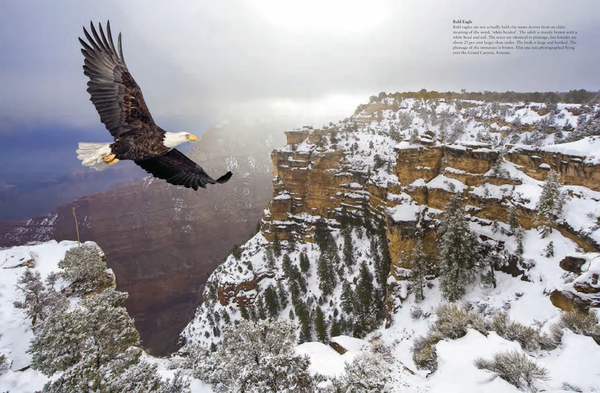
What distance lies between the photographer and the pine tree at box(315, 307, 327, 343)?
31.9 m

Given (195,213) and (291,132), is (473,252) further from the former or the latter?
(195,213)

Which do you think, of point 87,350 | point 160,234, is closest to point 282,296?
point 87,350

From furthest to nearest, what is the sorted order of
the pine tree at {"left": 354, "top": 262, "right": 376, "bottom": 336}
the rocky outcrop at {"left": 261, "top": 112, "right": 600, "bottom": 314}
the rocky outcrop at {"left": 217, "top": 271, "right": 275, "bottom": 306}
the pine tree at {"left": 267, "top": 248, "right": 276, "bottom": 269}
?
the pine tree at {"left": 267, "top": 248, "right": 276, "bottom": 269} → the rocky outcrop at {"left": 217, "top": 271, "right": 275, "bottom": 306} → the pine tree at {"left": 354, "top": 262, "right": 376, "bottom": 336} → the rocky outcrop at {"left": 261, "top": 112, "right": 600, "bottom": 314}

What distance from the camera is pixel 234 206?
106m

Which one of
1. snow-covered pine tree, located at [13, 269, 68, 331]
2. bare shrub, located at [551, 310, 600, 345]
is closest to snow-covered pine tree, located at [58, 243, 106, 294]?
snow-covered pine tree, located at [13, 269, 68, 331]

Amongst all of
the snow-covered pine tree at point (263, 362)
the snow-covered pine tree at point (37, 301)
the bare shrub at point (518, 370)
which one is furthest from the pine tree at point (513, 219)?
the snow-covered pine tree at point (37, 301)

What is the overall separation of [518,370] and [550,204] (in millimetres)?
19176

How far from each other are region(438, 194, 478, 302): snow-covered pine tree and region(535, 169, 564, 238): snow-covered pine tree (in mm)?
5515

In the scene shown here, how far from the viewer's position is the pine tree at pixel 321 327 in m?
31.9

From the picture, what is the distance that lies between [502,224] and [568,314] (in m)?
15.7

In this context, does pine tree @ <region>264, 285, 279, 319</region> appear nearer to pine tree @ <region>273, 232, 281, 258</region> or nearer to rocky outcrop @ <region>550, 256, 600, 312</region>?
pine tree @ <region>273, 232, 281, 258</region>

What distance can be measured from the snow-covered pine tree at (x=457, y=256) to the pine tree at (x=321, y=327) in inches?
586

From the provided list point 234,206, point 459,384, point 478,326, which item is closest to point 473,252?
point 478,326

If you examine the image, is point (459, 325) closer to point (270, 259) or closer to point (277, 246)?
point (270, 259)
